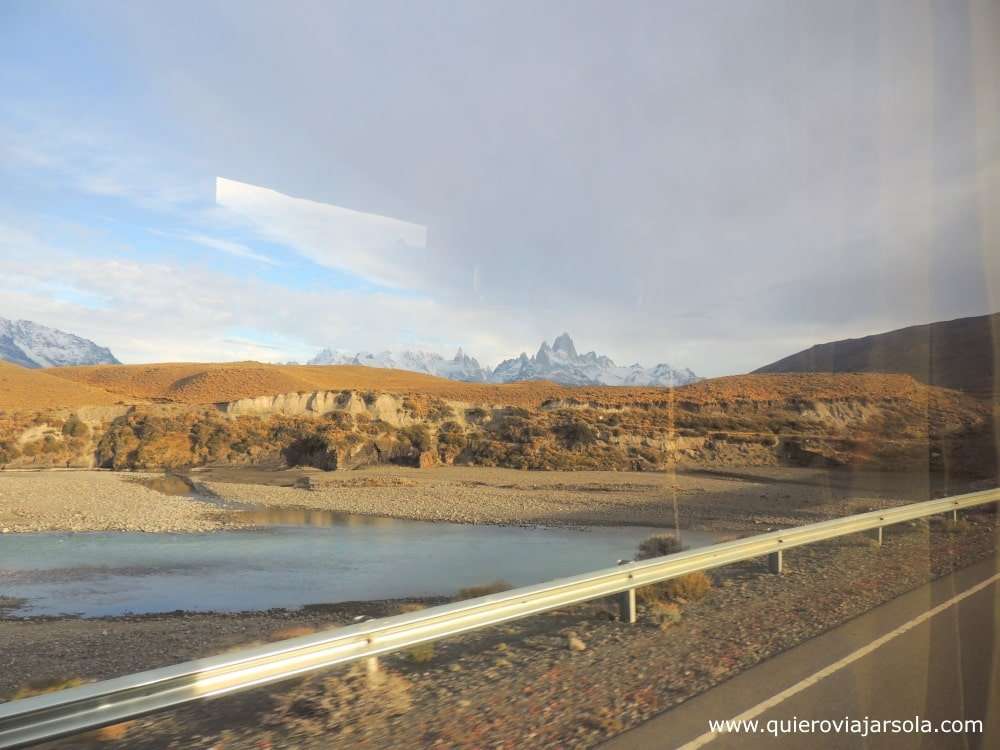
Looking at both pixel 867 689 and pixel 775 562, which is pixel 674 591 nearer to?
pixel 775 562

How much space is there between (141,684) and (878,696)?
4936 millimetres

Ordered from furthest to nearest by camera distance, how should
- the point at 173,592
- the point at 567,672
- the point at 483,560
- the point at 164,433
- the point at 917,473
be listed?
1. the point at 164,433
2. the point at 917,473
3. the point at 483,560
4. the point at 173,592
5. the point at 567,672

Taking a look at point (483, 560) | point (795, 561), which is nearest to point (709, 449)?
point (483, 560)

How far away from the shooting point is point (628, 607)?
739 cm

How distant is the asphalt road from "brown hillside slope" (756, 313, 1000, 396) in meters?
46.8

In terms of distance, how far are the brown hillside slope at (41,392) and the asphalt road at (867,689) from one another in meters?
71.6

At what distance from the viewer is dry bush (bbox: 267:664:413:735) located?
4719 mm

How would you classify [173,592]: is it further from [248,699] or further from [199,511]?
[199,511]

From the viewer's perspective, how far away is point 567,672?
5.74 m

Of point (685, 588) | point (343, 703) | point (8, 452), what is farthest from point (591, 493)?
point (8, 452)

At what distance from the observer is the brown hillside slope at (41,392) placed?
2638 inches

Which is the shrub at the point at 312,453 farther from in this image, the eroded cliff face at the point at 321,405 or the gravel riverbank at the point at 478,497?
the eroded cliff face at the point at 321,405

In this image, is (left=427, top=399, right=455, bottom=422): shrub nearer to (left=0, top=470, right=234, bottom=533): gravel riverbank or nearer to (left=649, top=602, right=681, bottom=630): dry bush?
(left=0, top=470, right=234, bottom=533): gravel riverbank

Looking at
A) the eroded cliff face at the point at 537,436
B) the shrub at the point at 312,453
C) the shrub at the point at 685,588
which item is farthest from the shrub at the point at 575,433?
the shrub at the point at 685,588
